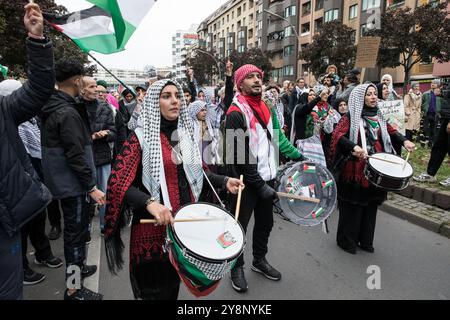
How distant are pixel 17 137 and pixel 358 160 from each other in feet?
11.4

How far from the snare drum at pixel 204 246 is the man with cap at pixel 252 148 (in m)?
0.85

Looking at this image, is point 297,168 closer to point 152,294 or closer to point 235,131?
point 235,131

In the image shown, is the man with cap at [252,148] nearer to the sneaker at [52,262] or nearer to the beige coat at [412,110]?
the sneaker at [52,262]

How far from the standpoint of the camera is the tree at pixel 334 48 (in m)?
24.5

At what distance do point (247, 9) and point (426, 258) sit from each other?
64860 mm

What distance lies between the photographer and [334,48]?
81.1 ft

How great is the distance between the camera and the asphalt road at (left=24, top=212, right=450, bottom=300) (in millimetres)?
3119

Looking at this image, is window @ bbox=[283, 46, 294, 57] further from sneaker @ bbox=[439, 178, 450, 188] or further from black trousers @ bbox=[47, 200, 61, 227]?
black trousers @ bbox=[47, 200, 61, 227]

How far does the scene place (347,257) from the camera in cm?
386

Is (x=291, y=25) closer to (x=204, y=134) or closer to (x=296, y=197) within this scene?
(x=204, y=134)

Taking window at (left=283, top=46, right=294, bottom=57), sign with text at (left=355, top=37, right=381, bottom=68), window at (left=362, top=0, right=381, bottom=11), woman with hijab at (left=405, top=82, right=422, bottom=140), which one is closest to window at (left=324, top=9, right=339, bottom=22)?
window at (left=362, top=0, right=381, bottom=11)

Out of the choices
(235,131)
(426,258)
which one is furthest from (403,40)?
(235,131)

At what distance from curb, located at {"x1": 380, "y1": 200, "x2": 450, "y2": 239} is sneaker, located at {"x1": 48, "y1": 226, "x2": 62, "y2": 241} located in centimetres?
506

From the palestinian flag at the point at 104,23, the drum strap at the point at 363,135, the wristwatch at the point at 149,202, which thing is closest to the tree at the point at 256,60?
the drum strap at the point at 363,135
